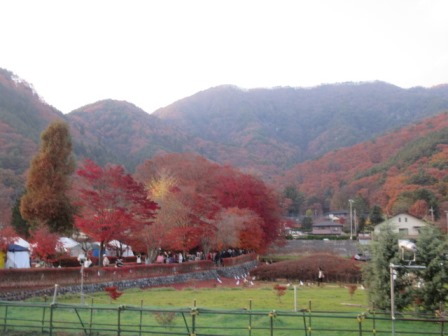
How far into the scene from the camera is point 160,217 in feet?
145

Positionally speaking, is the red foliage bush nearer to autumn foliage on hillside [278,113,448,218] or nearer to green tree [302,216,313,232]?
autumn foliage on hillside [278,113,448,218]

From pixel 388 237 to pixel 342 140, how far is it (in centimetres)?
18195

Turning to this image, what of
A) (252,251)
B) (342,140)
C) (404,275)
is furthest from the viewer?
(342,140)

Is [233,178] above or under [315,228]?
above

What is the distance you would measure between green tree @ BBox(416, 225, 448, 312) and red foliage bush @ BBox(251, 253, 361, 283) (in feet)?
73.4

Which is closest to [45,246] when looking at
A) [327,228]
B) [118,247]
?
[118,247]

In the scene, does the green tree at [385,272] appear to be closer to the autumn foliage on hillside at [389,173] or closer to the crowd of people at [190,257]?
the crowd of people at [190,257]

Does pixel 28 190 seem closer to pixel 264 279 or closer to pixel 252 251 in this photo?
pixel 264 279

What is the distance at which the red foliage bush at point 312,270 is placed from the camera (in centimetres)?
4388

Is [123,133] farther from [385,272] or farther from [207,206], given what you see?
[385,272]

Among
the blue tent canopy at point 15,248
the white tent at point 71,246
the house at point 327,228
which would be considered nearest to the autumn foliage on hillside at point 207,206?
the white tent at point 71,246

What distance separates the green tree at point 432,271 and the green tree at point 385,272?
667 millimetres

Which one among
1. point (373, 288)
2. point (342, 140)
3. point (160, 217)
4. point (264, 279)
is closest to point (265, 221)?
point (264, 279)

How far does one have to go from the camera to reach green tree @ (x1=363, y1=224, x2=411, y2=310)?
21312 millimetres
